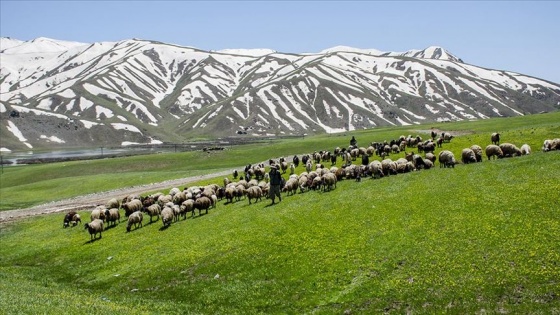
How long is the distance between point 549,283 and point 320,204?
739 inches

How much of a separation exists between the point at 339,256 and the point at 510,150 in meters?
29.4

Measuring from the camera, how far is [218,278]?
84.4 ft

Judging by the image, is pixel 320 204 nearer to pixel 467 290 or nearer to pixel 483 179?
pixel 483 179

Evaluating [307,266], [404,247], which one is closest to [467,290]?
[404,247]

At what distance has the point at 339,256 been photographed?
81.3 feet

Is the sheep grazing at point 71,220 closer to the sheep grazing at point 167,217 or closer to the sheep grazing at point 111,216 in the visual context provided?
the sheep grazing at point 111,216

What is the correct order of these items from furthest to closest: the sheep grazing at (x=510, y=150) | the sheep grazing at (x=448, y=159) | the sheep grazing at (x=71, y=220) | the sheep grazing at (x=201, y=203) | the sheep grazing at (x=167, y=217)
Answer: the sheep grazing at (x=71, y=220) → the sheep grazing at (x=510, y=150) → the sheep grazing at (x=201, y=203) → the sheep grazing at (x=448, y=159) → the sheep grazing at (x=167, y=217)

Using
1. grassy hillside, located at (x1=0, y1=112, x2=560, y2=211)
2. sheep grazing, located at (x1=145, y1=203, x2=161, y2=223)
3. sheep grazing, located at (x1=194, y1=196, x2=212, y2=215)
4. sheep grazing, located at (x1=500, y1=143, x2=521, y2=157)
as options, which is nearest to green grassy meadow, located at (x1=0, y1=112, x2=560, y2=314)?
sheep grazing, located at (x1=194, y1=196, x2=212, y2=215)

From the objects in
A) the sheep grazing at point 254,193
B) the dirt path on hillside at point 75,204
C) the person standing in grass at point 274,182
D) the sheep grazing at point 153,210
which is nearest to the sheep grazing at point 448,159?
the person standing in grass at point 274,182

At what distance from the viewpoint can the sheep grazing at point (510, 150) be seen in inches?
1724

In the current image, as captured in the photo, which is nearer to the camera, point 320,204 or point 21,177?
point 320,204

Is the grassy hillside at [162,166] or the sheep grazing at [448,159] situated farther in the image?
the grassy hillside at [162,166]

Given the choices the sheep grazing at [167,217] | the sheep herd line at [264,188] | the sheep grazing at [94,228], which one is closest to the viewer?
the sheep grazing at [167,217]

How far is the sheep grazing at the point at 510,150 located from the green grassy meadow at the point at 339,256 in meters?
6.58
